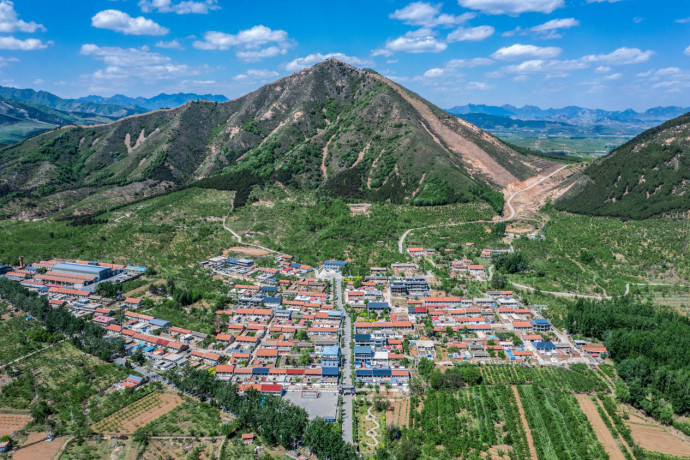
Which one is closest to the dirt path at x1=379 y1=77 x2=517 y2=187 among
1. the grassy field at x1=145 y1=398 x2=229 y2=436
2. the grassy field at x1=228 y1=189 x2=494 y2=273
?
the grassy field at x1=228 y1=189 x2=494 y2=273

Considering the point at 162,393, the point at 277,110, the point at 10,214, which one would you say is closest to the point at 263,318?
the point at 162,393

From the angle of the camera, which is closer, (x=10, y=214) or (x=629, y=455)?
(x=629, y=455)

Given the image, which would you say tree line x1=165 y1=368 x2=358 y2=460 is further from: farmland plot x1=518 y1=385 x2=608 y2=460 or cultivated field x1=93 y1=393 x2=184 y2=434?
farmland plot x1=518 y1=385 x2=608 y2=460

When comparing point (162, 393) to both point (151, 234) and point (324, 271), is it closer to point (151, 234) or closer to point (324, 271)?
point (324, 271)

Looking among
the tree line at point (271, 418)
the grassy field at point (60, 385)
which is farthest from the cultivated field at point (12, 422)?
the tree line at point (271, 418)

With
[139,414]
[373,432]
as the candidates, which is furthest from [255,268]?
[373,432]
